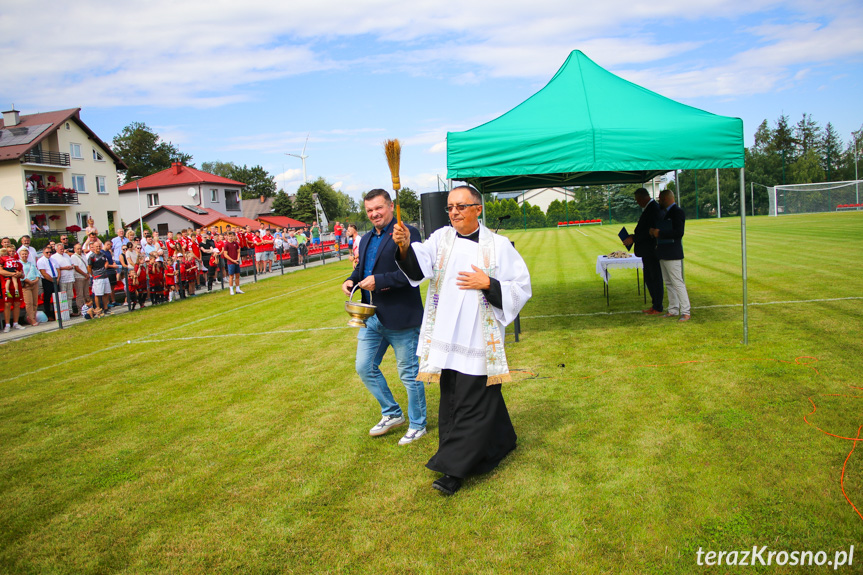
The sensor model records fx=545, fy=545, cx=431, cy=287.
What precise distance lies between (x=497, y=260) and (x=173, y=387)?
206 inches

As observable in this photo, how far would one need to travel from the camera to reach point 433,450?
183 inches

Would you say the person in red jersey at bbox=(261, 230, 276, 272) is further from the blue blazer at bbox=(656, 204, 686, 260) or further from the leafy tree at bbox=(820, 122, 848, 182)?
the leafy tree at bbox=(820, 122, 848, 182)

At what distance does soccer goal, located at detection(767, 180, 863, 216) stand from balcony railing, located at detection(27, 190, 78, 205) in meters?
55.4

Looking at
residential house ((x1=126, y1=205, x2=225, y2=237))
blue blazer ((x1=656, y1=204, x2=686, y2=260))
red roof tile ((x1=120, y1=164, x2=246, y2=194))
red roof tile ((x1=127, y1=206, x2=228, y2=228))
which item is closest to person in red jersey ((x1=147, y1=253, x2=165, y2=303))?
blue blazer ((x1=656, y1=204, x2=686, y2=260))

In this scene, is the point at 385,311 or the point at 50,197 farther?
the point at 50,197

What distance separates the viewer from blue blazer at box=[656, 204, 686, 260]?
28.0 feet

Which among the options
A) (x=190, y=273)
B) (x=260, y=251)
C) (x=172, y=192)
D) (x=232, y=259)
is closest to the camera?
(x=232, y=259)

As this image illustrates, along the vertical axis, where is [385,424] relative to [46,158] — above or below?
below

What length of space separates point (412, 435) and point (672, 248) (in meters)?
5.72

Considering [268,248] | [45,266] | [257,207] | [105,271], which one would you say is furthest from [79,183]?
[257,207]

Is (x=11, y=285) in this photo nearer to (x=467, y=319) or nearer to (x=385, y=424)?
(x=385, y=424)

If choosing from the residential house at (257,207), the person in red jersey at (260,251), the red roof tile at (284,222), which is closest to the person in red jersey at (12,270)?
the person in red jersey at (260,251)

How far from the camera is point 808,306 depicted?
29.6 ft

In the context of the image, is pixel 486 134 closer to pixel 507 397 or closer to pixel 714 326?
pixel 507 397
